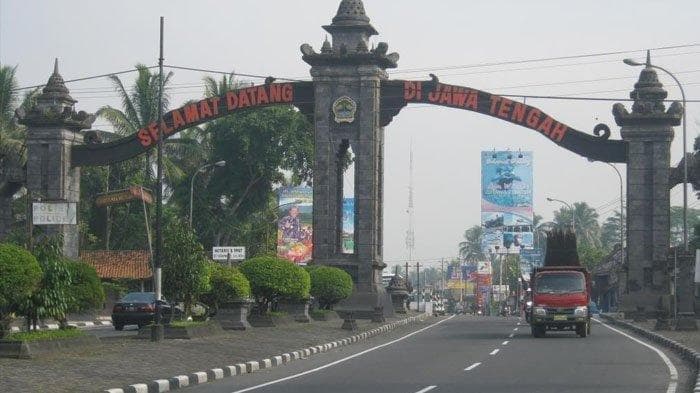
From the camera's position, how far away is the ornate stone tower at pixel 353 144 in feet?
166

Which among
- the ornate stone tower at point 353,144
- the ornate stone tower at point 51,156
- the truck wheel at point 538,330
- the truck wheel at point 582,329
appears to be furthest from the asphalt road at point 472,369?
the ornate stone tower at point 51,156

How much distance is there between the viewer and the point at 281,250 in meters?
77.1

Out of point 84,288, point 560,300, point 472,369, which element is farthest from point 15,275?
point 560,300

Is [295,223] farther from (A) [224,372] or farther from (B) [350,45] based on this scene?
(A) [224,372]

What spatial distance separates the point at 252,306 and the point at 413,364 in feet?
57.2

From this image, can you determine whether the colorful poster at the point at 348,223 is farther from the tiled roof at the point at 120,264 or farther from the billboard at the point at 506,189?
the tiled roof at the point at 120,264

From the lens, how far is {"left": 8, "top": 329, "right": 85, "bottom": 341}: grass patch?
904 inches

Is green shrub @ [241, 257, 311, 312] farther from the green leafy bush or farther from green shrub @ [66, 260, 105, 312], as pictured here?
the green leafy bush

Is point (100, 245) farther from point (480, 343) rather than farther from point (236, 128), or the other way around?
point (480, 343)

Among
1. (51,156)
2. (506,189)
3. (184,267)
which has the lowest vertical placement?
(184,267)

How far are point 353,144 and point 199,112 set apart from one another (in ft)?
23.2

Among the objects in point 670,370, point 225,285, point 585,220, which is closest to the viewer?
point 670,370

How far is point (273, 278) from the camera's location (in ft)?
127

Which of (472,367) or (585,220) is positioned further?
(585,220)
